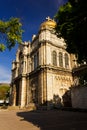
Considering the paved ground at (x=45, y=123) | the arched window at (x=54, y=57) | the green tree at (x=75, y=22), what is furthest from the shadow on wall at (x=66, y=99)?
the green tree at (x=75, y=22)

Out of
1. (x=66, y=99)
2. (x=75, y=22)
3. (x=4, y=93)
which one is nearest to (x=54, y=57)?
(x=66, y=99)

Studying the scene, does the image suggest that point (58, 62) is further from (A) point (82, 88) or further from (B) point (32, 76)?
(A) point (82, 88)

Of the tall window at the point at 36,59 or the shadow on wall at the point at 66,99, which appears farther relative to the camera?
the tall window at the point at 36,59

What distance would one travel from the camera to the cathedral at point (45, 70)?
116ft

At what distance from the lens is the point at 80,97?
89.7 feet

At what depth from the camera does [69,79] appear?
39.5 m

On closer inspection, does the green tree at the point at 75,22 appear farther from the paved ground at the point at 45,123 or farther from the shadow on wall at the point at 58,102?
the shadow on wall at the point at 58,102

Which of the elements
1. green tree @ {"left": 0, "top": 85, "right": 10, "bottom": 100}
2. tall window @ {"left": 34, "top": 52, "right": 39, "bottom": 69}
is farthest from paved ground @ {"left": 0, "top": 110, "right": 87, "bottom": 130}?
green tree @ {"left": 0, "top": 85, "right": 10, "bottom": 100}

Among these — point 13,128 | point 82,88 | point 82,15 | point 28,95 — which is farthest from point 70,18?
point 28,95

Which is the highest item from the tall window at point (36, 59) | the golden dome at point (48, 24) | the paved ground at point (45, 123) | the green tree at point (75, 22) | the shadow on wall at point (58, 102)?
the golden dome at point (48, 24)

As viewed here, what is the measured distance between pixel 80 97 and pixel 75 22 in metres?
18.1

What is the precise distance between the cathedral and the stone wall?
268 inches

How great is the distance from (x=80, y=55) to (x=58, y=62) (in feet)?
86.3

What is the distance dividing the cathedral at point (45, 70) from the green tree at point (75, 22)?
22.0 metres
